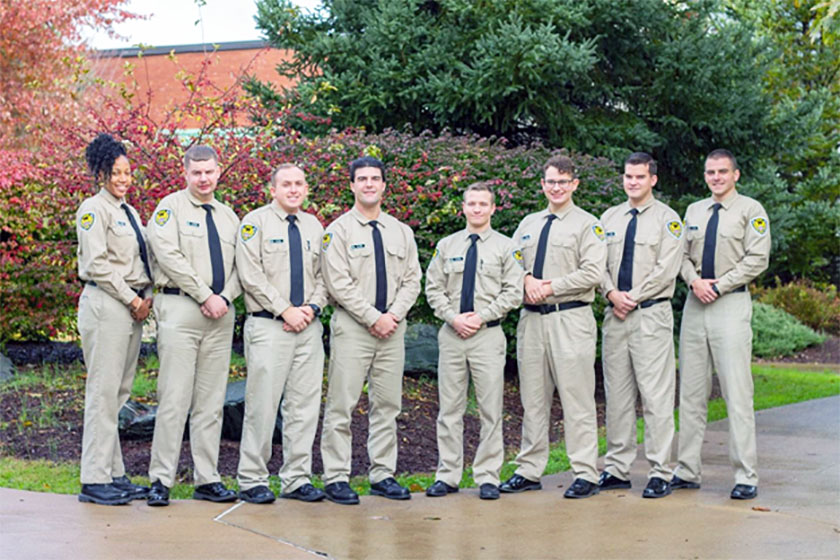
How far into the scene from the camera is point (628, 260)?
697 centimetres

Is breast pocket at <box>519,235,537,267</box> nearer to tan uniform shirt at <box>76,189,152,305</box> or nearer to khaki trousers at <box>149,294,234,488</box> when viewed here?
khaki trousers at <box>149,294,234,488</box>

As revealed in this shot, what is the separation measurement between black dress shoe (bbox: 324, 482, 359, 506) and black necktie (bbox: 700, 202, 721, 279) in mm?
2776

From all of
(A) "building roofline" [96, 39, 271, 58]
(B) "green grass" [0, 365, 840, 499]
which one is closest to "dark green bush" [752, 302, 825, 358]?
(B) "green grass" [0, 365, 840, 499]

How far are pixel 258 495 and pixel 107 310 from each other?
1470 millimetres

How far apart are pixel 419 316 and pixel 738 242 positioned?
4.29m

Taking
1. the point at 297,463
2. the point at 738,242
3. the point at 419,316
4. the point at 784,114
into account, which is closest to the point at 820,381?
the point at 784,114

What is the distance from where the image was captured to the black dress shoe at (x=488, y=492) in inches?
264

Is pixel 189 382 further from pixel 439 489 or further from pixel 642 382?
pixel 642 382

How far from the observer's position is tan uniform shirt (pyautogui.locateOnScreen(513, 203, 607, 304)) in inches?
267

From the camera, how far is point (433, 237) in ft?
33.9

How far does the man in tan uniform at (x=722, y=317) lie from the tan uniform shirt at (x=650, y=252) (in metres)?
0.19

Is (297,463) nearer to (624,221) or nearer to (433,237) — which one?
(624,221)

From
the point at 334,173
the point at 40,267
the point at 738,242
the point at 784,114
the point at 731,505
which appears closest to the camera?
the point at 731,505

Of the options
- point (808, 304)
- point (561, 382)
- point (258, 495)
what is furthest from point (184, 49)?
point (258, 495)
